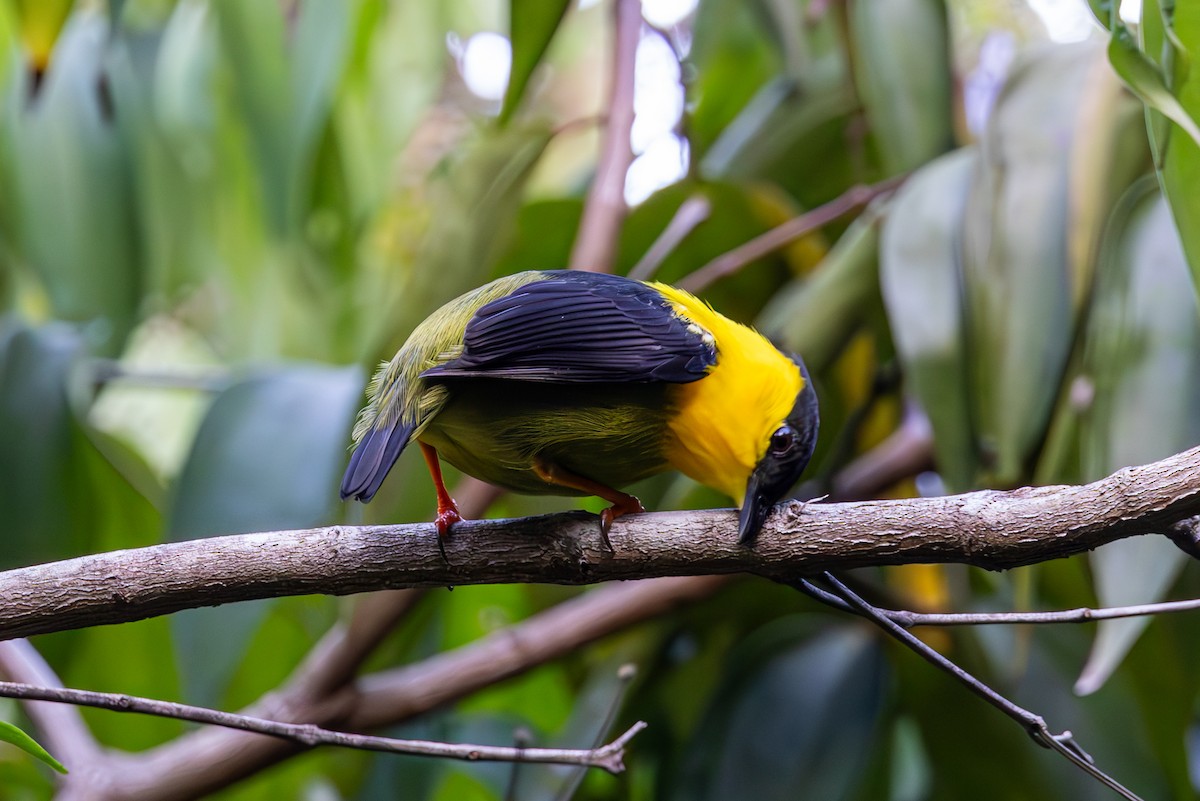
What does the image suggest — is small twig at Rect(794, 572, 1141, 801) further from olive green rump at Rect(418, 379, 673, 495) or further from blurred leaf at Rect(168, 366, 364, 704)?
blurred leaf at Rect(168, 366, 364, 704)

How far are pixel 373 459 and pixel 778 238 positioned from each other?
164 cm

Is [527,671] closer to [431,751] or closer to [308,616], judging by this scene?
[308,616]

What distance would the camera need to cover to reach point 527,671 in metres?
2.71

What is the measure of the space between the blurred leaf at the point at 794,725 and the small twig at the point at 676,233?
99 centimetres

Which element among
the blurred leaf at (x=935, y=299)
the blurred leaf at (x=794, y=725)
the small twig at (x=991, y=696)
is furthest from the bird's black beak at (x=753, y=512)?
the blurred leaf at (x=794, y=725)

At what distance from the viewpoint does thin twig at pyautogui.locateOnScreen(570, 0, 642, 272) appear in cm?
270

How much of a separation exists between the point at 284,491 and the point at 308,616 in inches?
20.5

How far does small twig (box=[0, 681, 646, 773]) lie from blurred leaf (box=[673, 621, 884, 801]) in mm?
1324

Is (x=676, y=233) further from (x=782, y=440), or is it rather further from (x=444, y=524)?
(x=444, y=524)

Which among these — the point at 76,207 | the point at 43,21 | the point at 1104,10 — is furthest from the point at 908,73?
the point at 76,207

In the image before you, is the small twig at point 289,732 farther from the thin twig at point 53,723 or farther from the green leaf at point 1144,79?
the thin twig at point 53,723

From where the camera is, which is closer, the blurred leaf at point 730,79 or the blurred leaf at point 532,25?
the blurred leaf at point 532,25

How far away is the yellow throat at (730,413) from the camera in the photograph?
1617 mm

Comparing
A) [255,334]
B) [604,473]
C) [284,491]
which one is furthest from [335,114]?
[604,473]
